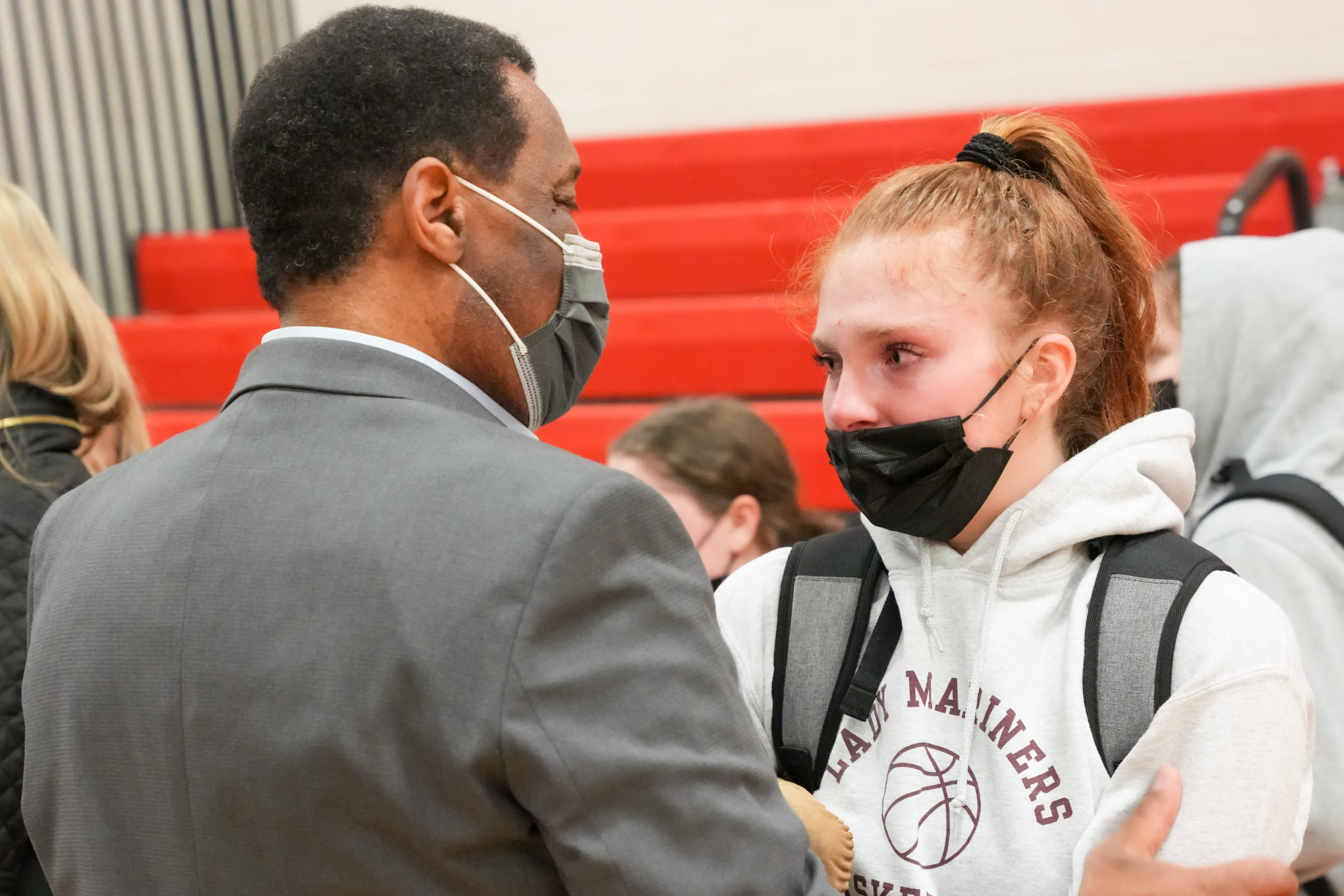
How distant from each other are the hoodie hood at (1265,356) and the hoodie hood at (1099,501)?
27.5 inches

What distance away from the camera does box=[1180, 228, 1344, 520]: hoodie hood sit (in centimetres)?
181

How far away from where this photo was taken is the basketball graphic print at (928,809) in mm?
1068

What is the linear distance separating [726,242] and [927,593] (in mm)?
3082

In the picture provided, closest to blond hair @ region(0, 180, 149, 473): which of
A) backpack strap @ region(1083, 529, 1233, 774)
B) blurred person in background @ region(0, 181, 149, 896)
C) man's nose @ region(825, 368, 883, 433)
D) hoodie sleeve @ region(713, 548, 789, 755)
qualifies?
blurred person in background @ region(0, 181, 149, 896)

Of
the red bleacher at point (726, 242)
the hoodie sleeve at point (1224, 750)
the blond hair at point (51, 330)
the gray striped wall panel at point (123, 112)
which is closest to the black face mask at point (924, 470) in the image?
the hoodie sleeve at point (1224, 750)

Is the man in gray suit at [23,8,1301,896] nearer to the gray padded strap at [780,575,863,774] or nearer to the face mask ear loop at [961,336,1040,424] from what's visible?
the gray padded strap at [780,575,863,774]

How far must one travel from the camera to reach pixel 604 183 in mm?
4871

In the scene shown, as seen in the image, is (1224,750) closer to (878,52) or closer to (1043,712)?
(1043,712)

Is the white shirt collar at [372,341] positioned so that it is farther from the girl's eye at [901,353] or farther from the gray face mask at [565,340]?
the girl's eye at [901,353]

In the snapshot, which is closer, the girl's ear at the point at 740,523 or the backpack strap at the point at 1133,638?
the backpack strap at the point at 1133,638

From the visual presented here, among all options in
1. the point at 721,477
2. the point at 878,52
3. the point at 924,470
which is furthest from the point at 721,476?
the point at 878,52

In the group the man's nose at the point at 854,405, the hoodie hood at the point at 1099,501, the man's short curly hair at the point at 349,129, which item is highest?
the man's short curly hair at the point at 349,129

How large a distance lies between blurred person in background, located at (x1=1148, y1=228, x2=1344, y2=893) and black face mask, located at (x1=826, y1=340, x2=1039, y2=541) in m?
0.67

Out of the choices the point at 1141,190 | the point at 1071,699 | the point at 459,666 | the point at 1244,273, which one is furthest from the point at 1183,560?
the point at 1141,190
